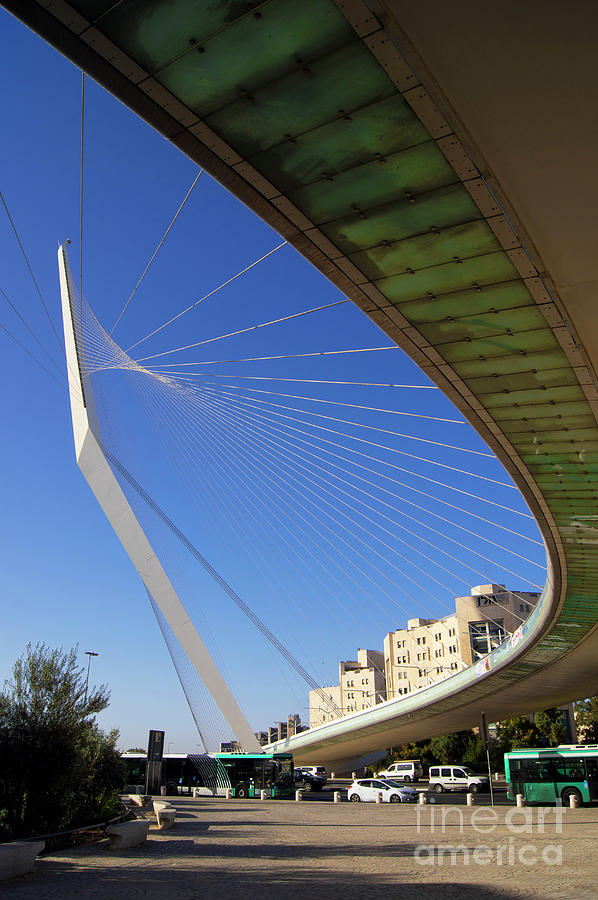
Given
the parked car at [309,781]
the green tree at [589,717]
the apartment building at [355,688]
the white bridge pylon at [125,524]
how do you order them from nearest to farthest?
1. the white bridge pylon at [125,524]
2. the parked car at [309,781]
3. the green tree at [589,717]
4. the apartment building at [355,688]

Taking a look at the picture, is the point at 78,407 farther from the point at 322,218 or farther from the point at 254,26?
the point at 254,26

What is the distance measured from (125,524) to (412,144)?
24.6m

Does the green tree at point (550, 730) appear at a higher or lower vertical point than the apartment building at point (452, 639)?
lower

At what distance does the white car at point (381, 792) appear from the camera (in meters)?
31.1

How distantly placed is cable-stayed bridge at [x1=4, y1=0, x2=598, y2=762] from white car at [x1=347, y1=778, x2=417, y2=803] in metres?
24.3

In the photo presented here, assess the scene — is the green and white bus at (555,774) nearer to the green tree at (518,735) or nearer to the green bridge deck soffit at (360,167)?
the green bridge deck soffit at (360,167)

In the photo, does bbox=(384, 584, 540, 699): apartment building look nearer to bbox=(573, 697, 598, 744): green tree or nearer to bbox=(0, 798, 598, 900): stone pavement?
bbox=(573, 697, 598, 744): green tree

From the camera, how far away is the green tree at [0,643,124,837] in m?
12.6

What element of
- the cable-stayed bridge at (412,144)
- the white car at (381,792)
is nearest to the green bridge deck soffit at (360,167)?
the cable-stayed bridge at (412,144)

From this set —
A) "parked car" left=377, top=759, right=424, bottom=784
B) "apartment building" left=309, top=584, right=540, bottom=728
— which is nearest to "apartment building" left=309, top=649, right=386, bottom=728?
"apartment building" left=309, top=584, right=540, bottom=728

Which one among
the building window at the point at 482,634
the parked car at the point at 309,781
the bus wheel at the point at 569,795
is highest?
the building window at the point at 482,634

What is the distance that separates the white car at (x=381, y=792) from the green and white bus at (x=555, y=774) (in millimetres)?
5428

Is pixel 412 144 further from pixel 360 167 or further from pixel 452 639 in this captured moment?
pixel 452 639

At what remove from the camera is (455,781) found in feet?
118
